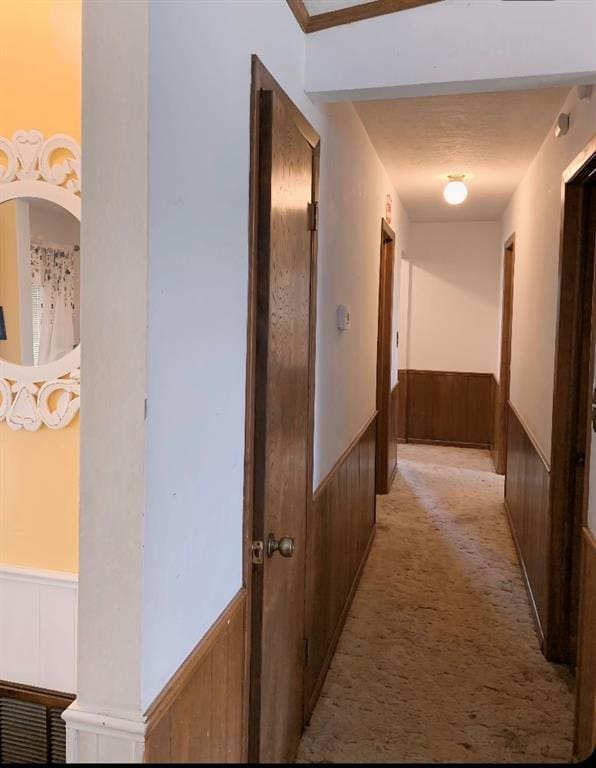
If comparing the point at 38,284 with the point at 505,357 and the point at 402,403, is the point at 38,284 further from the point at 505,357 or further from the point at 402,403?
the point at 402,403

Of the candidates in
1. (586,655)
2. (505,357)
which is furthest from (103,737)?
(505,357)

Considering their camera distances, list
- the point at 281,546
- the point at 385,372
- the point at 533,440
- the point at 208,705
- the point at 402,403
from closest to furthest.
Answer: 1. the point at 208,705
2. the point at 281,546
3. the point at 533,440
4. the point at 385,372
5. the point at 402,403

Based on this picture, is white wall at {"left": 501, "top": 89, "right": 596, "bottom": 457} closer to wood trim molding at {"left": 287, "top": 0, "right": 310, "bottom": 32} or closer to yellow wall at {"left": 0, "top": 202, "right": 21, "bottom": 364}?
wood trim molding at {"left": 287, "top": 0, "right": 310, "bottom": 32}

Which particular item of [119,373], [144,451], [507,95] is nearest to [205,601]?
[144,451]

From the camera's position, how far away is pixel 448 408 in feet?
22.6

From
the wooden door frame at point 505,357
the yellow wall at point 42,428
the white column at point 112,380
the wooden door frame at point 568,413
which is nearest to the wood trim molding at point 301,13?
the yellow wall at point 42,428

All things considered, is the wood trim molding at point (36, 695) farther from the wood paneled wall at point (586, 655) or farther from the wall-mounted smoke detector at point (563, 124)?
the wall-mounted smoke detector at point (563, 124)

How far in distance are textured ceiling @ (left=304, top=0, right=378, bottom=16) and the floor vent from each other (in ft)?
6.65

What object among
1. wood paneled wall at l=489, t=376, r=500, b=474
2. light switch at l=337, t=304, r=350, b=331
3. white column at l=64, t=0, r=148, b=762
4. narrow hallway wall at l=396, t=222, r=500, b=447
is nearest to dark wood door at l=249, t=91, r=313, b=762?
white column at l=64, t=0, r=148, b=762

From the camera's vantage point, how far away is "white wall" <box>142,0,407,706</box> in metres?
0.99

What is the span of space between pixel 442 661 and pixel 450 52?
7.33 feet

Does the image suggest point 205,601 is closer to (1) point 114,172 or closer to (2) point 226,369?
(2) point 226,369

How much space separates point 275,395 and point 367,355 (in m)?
2.20

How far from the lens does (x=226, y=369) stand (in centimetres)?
132
